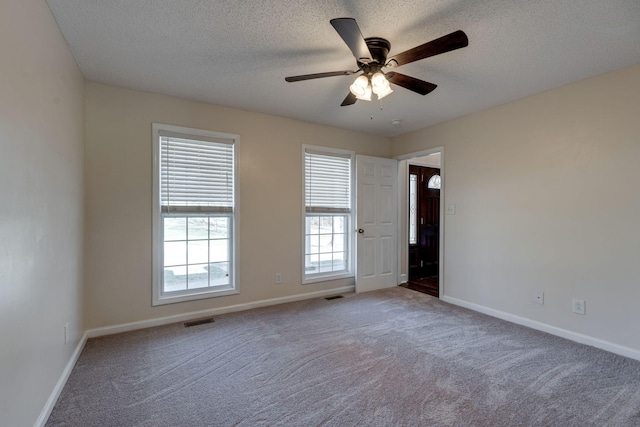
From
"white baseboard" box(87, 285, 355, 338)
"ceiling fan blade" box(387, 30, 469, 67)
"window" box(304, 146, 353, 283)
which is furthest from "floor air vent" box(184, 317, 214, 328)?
"ceiling fan blade" box(387, 30, 469, 67)

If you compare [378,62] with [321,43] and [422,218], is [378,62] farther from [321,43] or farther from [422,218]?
[422,218]

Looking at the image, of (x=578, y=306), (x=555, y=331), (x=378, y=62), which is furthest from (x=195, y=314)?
(x=578, y=306)

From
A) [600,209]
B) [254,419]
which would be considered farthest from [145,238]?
[600,209]

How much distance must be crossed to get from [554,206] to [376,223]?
225cm

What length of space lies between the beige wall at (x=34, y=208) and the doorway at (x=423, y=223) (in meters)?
4.63

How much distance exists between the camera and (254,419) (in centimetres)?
176

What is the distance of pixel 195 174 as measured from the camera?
11.2 ft

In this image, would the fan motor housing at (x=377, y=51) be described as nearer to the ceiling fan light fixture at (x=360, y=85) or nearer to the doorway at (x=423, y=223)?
the ceiling fan light fixture at (x=360, y=85)

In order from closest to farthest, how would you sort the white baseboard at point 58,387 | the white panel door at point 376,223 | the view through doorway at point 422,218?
the white baseboard at point 58,387, the white panel door at point 376,223, the view through doorway at point 422,218

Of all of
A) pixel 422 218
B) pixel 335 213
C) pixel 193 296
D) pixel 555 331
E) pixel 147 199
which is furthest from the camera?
pixel 422 218

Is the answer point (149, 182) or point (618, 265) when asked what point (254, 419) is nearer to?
point (149, 182)

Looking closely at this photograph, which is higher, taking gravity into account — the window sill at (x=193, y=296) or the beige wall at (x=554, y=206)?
the beige wall at (x=554, y=206)

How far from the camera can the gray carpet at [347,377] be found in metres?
1.79

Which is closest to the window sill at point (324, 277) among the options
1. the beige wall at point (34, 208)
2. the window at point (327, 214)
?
the window at point (327, 214)
